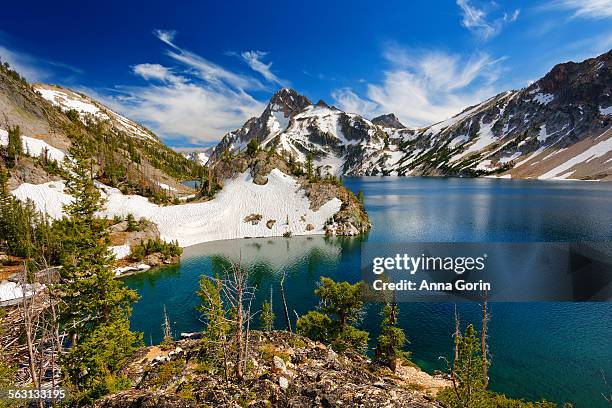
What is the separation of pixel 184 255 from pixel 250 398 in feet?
247

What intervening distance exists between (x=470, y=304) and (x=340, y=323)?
83.6 ft

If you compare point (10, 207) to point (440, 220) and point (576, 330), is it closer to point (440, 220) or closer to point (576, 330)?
point (576, 330)

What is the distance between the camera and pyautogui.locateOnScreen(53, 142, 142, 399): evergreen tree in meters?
24.5

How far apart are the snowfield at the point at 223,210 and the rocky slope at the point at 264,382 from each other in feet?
249

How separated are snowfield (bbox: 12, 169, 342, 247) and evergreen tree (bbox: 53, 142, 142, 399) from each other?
237 ft

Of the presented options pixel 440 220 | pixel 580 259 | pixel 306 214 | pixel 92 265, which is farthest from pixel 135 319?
pixel 440 220

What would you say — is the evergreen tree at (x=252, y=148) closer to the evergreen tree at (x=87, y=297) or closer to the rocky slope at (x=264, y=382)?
the evergreen tree at (x=87, y=297)

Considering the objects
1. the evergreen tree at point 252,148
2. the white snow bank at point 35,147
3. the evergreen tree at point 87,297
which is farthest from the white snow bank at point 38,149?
the evergreen tree at point 87,297

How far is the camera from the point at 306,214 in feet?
376

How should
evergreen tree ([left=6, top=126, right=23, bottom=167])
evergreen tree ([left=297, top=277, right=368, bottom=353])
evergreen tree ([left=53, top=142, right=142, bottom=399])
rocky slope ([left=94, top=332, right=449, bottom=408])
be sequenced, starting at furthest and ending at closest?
evergreen tree ([left=6, top=126, right=23, bottom=167])
evergreen tree ([left=297, top=277, right=368, bottom=353])
evergreen tree ([left=53, top=142, right=142, bottom=399])
rocky slope ([left=94, top=332, right=449, bottom=408])

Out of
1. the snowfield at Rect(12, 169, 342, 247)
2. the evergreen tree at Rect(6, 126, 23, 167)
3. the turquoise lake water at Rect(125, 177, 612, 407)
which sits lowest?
the turquoise lake water at Rect(125, 177, 612, 407)

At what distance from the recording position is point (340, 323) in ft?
121

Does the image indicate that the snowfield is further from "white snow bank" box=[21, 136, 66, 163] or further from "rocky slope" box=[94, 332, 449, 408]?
"rocky slope" box=[94, 332, 449, 408]

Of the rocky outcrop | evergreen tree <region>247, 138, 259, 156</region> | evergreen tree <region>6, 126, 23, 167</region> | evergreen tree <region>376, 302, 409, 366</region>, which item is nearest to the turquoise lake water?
evergreen tree <region>376, 302, 409, 366</region>
